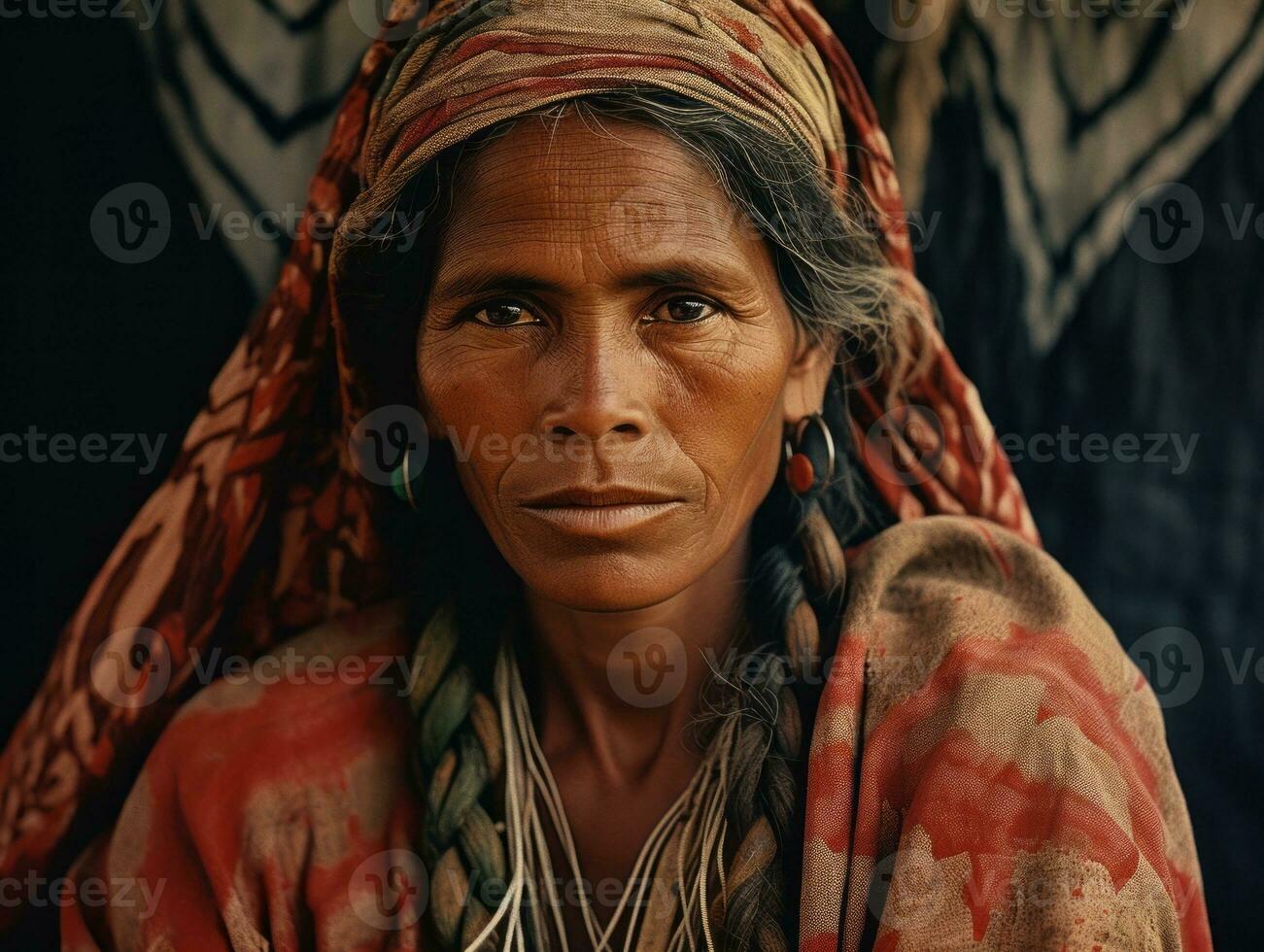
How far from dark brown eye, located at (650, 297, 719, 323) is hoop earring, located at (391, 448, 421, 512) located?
1.34ft

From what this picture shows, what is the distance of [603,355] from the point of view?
4.45 feet

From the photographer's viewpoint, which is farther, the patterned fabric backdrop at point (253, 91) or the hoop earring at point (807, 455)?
→ the patterned fabric backdrop at point (253, 91)

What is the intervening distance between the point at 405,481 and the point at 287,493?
0.98 feet

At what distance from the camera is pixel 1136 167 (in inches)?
78.8

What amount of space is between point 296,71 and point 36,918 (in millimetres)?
1376

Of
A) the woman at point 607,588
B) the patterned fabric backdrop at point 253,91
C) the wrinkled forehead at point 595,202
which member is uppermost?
the patterned fabric backdrop at point 253,91

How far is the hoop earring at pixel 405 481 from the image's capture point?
5.25ft

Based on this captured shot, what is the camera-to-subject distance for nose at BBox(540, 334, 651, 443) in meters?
1.32

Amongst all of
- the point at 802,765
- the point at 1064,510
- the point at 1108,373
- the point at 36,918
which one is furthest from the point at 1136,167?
the point at 36,918

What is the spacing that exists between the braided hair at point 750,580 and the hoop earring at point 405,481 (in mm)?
34

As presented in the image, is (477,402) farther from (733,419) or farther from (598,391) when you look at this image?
(733,419)

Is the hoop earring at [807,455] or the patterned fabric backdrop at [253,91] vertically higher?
the patterned fabric backdrop at [253,91]

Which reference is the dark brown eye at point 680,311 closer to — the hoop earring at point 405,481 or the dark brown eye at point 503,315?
the dark brown eye at point 503,315

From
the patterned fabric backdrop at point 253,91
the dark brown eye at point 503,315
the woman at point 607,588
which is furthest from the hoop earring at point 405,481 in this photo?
the patterned fabric backdrop at point 253,91
